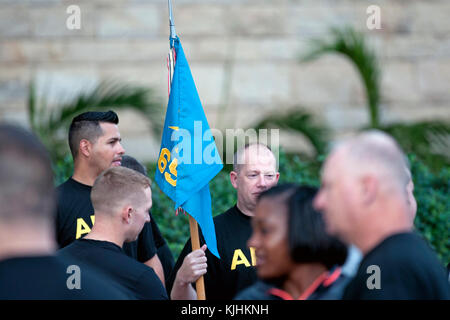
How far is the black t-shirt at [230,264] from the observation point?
14.9 ft

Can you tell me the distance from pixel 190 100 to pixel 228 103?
396 cm

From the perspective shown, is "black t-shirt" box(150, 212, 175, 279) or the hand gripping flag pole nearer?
the hand gripping flag pole

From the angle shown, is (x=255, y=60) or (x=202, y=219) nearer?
(x=202, y=219)

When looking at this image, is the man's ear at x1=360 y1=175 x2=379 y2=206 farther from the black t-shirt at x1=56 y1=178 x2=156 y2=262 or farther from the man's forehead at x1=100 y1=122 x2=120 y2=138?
the man's forehead at x1=100 y1=122 x2=120 y2=138

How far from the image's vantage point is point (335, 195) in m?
2.66

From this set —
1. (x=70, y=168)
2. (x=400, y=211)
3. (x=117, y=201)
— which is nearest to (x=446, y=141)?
(x=70, y=168)

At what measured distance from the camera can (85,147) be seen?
17.8 ft

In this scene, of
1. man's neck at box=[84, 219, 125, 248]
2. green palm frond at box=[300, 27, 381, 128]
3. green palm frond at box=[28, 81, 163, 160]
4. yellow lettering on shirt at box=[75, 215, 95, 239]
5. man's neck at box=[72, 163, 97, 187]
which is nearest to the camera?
man's neck at box=[84, 219, 125, 248]

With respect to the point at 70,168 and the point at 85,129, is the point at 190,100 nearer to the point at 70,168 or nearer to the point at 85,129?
the point at 85,129

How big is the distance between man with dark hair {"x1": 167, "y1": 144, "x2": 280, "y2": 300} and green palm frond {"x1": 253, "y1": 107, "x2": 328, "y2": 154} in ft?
10.6

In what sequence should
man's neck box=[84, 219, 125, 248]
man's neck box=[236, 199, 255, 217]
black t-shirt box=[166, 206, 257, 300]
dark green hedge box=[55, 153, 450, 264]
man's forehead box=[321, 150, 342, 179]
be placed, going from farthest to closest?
dark green hedge box=[55, 153, 450, 264] < man's neck box=[236, 199, 255, 217] < black t-shirt box=[166, 206, 257, 300] < man's neck box=[84, 219, 125, 248] < man's forehead box=[321, 150, 342, 179]

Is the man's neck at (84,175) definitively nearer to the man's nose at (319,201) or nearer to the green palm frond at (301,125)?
the man's nose at (319,201)

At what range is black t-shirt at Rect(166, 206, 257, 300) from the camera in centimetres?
454

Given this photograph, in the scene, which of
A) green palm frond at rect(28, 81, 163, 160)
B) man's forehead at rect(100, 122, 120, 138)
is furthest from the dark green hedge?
man's forehead at rect(100, 122, 120, 138)
